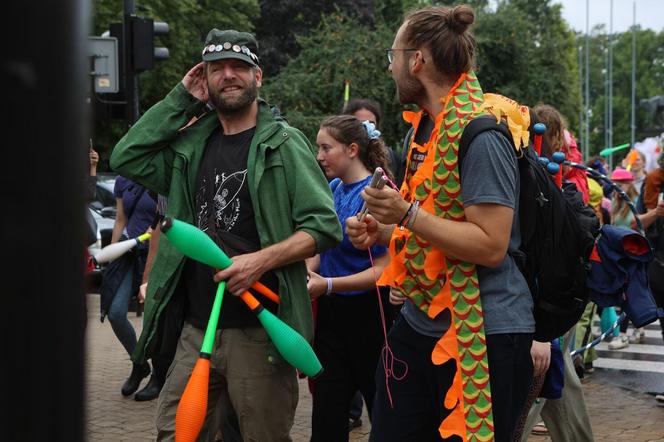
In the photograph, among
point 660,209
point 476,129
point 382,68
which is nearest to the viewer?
point 476,129

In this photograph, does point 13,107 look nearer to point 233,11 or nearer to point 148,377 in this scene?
point 148,377

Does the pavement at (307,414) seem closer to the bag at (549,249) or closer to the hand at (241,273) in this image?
the hand at (241,273)

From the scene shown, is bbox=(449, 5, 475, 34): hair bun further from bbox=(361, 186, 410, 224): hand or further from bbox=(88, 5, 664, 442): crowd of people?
bbox=(361, 186, 410, 224): hand

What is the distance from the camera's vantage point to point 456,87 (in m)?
3.01

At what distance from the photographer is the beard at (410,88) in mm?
Answer: 3094

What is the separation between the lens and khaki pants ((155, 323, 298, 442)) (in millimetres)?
3598

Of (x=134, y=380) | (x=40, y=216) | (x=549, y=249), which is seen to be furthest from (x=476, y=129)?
(x=134, y=380)

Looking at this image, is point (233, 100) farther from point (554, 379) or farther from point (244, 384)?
point (554, 379)

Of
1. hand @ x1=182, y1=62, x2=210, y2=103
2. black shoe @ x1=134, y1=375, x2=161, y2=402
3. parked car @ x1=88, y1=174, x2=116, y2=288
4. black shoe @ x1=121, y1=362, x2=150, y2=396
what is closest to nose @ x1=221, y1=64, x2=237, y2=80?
hand @ x1=182, y1=62, x2=210, y2=103

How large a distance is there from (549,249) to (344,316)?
158 cm

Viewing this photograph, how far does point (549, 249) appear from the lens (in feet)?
10.00

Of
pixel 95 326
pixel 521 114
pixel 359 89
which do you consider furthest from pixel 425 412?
pixel 359 89

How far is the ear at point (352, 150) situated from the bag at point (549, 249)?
179 centimetres

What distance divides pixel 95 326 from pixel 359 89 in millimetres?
10194
